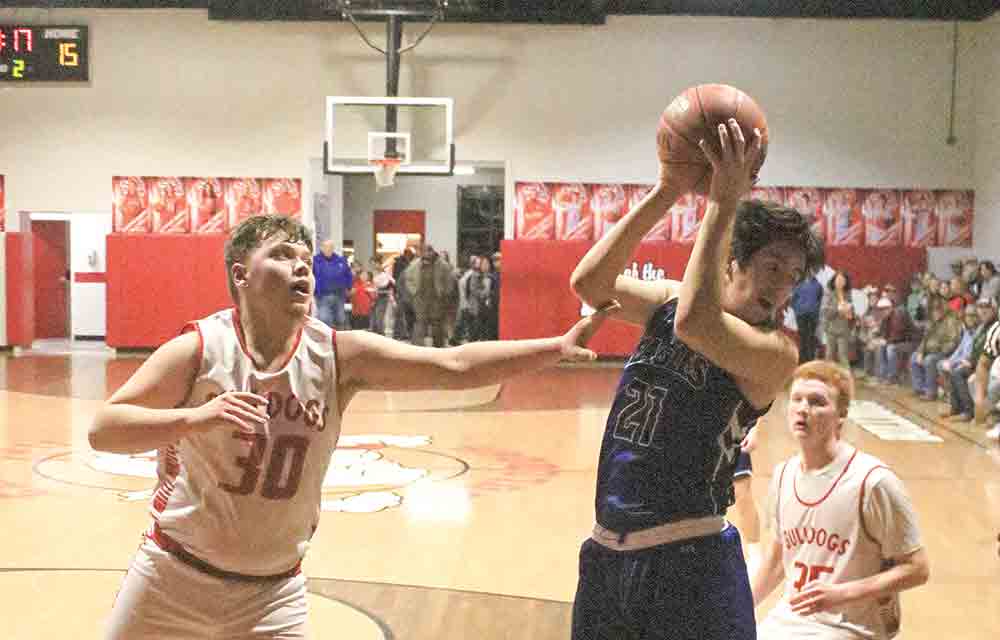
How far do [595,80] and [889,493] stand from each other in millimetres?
16834

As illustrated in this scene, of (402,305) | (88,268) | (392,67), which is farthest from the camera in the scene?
(88,268)

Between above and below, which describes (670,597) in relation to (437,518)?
above

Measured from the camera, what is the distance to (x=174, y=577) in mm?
3117

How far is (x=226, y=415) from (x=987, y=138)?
18521mm

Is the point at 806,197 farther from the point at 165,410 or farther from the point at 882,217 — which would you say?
the point at 165,410

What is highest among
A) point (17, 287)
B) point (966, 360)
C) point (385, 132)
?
point (385, 132)

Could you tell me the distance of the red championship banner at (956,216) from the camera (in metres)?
19.9

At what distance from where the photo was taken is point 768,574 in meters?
4.12

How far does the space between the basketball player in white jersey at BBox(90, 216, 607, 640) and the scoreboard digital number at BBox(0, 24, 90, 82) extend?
59.5 feet

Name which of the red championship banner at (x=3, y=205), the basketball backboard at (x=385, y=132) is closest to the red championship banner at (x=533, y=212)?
the basketball backboard at (x=385, y=132)

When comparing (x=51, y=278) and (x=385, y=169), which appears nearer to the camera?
(x=385, y=169)

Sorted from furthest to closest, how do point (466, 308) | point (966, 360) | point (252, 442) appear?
point (466, 308) < point (966, 360) < point (252, 442)

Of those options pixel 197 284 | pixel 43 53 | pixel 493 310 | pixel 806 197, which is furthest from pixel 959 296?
pixel 43 53

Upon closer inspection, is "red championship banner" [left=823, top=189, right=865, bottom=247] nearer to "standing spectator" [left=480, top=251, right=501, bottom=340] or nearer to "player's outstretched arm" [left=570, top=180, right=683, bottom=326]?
"standing spectator" [left=480, top=251, right=501, bottom=340]
